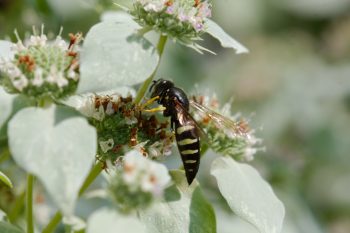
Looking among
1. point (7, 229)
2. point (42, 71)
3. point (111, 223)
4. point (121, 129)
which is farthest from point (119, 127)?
point (111, 223)

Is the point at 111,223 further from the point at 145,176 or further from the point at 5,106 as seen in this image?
the point at 5,106

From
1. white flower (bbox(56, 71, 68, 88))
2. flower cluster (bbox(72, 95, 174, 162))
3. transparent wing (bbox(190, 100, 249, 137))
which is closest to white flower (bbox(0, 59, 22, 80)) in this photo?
white flower (bbox(56, 71, 68, 88))

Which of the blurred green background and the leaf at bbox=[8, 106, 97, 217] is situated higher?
the leaf at bbox=[8, 106, 97, 217]

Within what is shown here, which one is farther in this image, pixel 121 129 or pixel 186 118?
pixel 186 118

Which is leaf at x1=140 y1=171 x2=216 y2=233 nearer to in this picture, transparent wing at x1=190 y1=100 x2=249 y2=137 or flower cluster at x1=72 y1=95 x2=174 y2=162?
flower cluster at x1=72 y1=95 x2=174 y2=162

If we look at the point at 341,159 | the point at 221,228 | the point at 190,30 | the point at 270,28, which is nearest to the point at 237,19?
the point at 270,28
